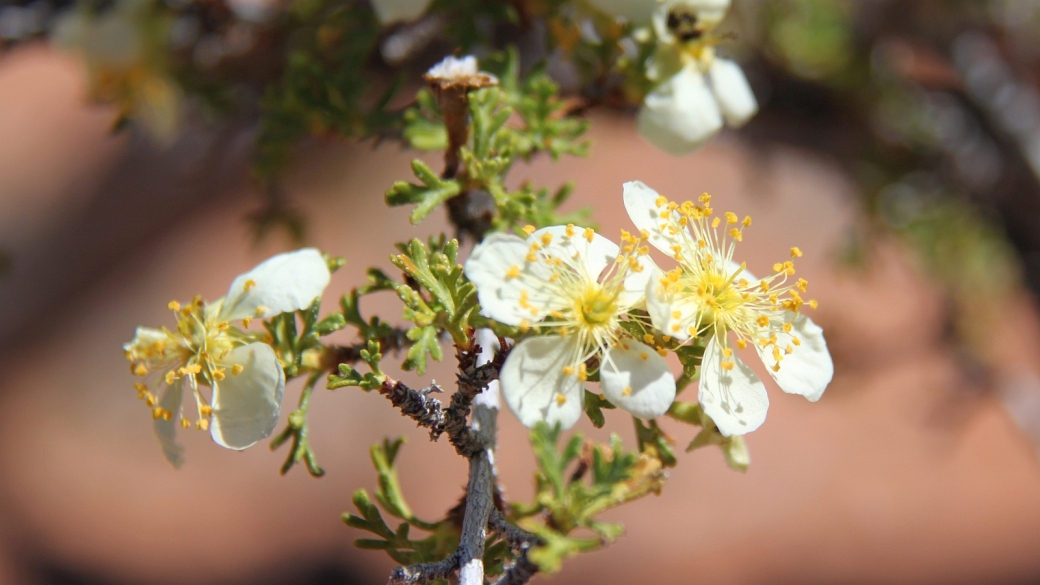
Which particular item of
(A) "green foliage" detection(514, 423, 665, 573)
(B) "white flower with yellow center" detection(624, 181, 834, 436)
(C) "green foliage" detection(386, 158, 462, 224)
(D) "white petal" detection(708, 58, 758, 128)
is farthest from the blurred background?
(A) "green foliage" detection(514, 423, 665, 573)

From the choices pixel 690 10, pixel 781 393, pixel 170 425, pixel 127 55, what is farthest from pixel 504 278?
pixel 781 393

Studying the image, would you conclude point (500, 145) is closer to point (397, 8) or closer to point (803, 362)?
point (397, 8)

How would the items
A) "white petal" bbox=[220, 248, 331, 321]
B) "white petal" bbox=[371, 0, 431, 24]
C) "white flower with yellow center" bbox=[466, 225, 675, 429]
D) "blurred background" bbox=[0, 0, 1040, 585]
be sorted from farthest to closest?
1. "blurred background" bbox=[0, 0, 1040, 585]
2. "white petal" bbox=[371, 0, 431, 24]
3. "white petal" bbox=[220, 248, 331, 321]
4. "white flower with yellow center" bbox=[466, 225, 675, 429]

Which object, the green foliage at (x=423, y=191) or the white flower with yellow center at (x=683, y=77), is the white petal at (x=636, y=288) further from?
the white flower with yellow center at (x=683, y=77)

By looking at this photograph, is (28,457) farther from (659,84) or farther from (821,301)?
(821,301)

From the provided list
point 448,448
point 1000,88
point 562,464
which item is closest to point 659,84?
point 562,464

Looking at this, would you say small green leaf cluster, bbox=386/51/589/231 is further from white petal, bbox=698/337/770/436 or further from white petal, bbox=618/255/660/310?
white petal, bbox=698/337/770/436

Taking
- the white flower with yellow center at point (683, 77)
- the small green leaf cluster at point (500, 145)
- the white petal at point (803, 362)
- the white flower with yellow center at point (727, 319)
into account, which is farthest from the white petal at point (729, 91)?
the white petal at point (803, 362)

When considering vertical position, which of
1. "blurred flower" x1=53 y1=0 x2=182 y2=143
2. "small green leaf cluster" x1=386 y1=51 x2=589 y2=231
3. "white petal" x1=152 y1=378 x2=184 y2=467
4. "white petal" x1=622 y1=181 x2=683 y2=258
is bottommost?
"white petal" x1=152 y1=378 x2=184 y2=467
